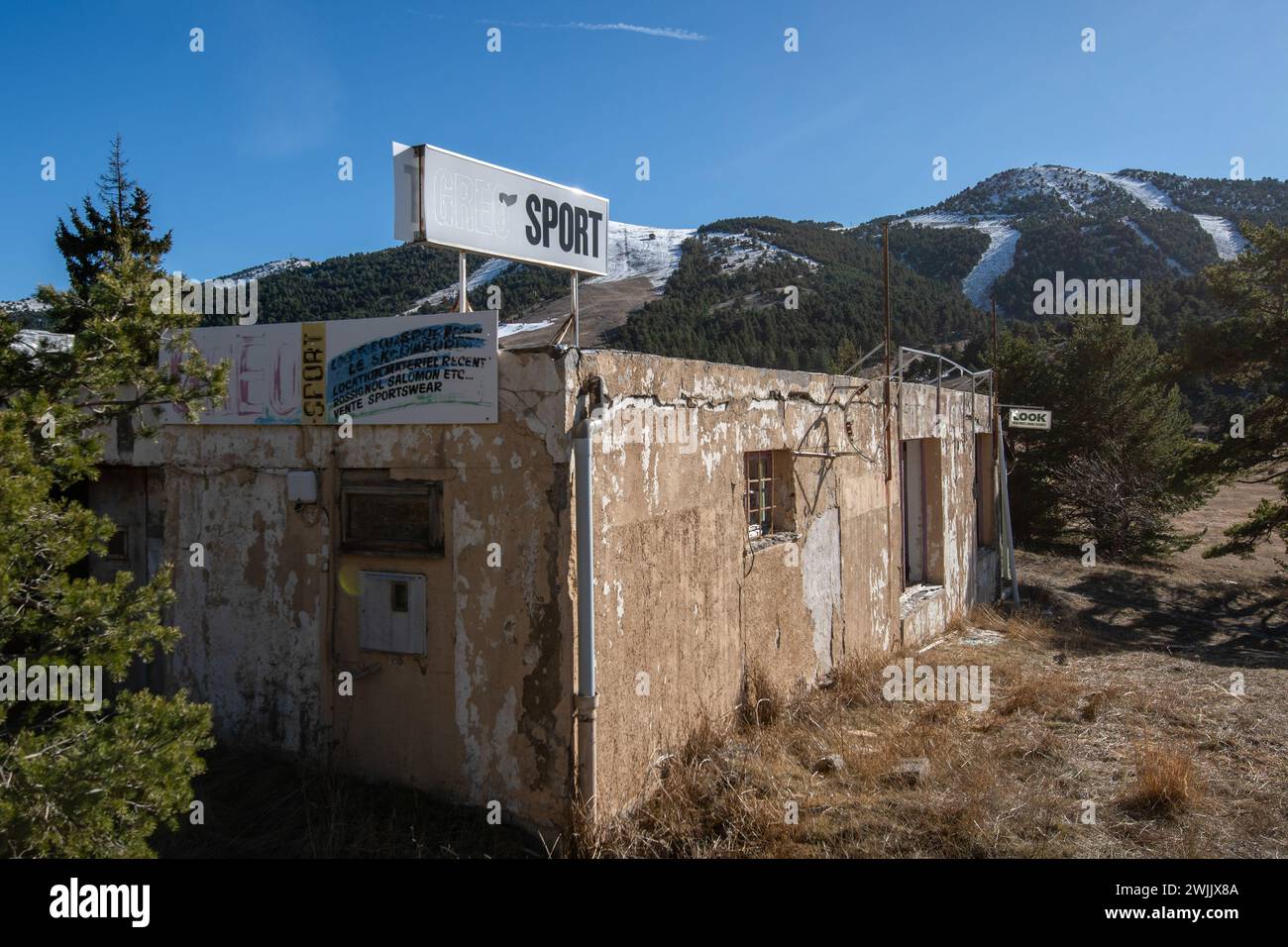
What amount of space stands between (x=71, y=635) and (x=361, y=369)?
2534 millimetres

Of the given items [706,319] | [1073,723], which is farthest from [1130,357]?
[706,319]

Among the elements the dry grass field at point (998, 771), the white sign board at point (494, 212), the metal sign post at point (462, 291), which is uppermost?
the white sign board at point (494, 212)

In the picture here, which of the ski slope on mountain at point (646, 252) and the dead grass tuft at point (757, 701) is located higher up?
the ski slope on mountain at point (646, 252)

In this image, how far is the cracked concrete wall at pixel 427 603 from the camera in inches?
200

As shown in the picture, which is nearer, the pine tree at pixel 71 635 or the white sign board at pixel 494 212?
the pine tree at pixel 71 635

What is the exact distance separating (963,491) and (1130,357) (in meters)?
11.0

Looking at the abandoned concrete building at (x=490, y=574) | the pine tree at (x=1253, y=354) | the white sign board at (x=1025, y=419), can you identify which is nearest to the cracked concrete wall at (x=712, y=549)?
the abandoned concrete building at (x=490, y=574)

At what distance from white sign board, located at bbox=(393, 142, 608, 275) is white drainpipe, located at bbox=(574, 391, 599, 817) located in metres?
1.76

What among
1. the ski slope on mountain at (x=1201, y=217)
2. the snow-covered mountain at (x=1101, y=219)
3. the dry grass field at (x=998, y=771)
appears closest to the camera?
the dry grass field at (x=998, y=771)

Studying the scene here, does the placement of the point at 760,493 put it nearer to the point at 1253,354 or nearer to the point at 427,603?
the point at 427,603

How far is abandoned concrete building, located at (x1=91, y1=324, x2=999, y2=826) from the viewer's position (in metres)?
5.08

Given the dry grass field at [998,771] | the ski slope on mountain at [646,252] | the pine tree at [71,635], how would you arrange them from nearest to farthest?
1. the pine tree at [71,635]
2. the dry grass field at [998,771]
3. the ski slope on mountain at [646,252]

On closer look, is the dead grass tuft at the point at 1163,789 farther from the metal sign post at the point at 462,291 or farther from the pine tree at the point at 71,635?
the pine tree at the point at 71,635

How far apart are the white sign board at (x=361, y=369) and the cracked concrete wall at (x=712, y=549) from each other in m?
0.66
